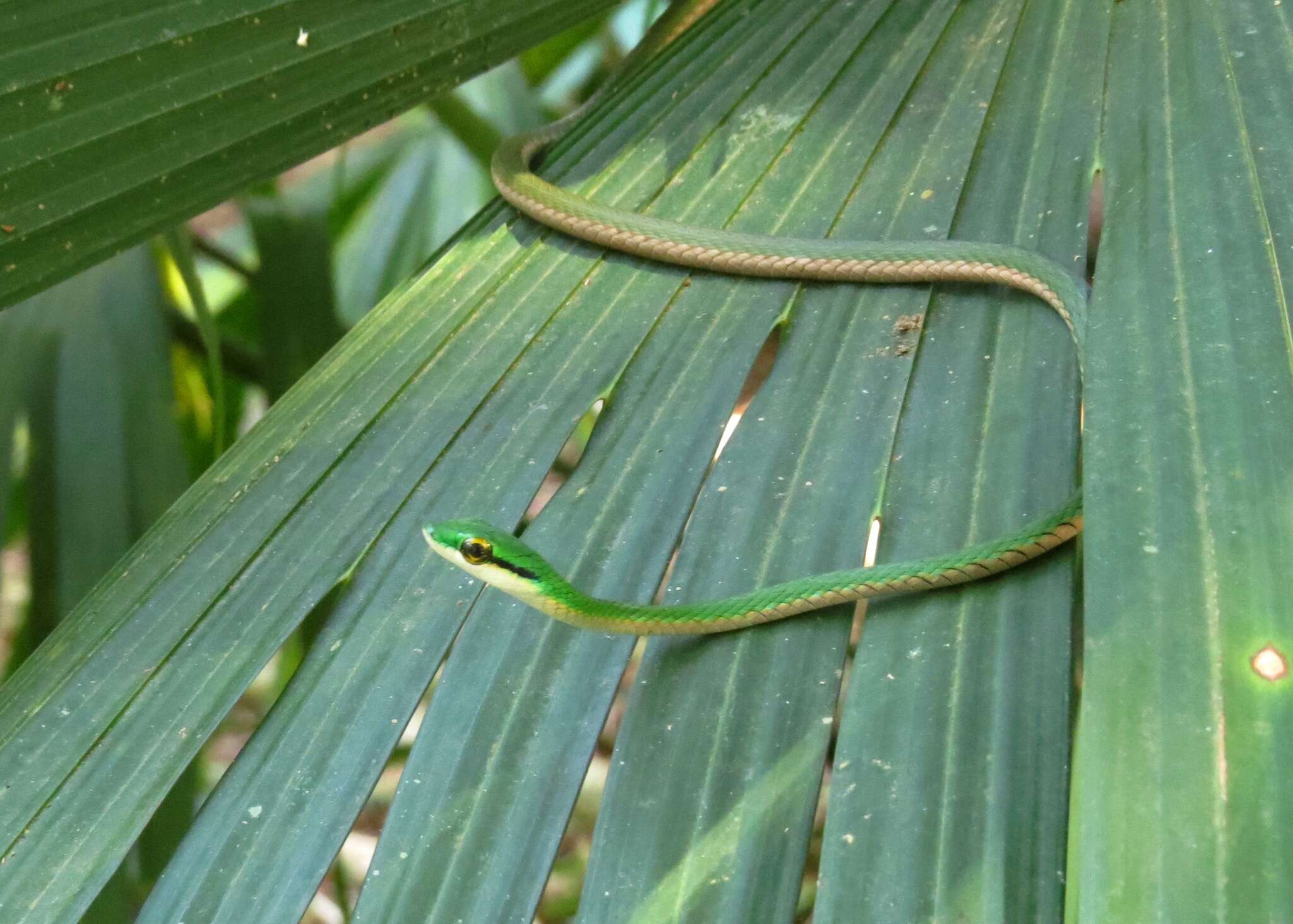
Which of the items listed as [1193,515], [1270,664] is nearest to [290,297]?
[1193,515]

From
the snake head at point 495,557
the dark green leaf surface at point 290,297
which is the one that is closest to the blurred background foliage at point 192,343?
the dark green leaf surface at point 290,297

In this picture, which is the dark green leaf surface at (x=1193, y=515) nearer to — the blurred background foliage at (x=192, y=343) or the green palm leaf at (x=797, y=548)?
the green palm leaf at (x=797, y=548)

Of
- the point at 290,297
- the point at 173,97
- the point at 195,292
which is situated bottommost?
the point at 290,297

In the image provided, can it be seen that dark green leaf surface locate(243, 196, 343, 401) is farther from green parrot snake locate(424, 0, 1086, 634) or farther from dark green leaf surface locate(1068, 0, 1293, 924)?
dark green leaf surface locate(1068, 0, 1293, 924)

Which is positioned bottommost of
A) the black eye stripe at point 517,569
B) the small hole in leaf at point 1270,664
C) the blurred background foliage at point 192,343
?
the small hole in leaf at point 1270,664

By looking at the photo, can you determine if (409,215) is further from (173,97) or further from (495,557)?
(495,557)

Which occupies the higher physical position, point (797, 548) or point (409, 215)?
point (409, 215)

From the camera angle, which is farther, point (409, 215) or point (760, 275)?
point (409, 215)
